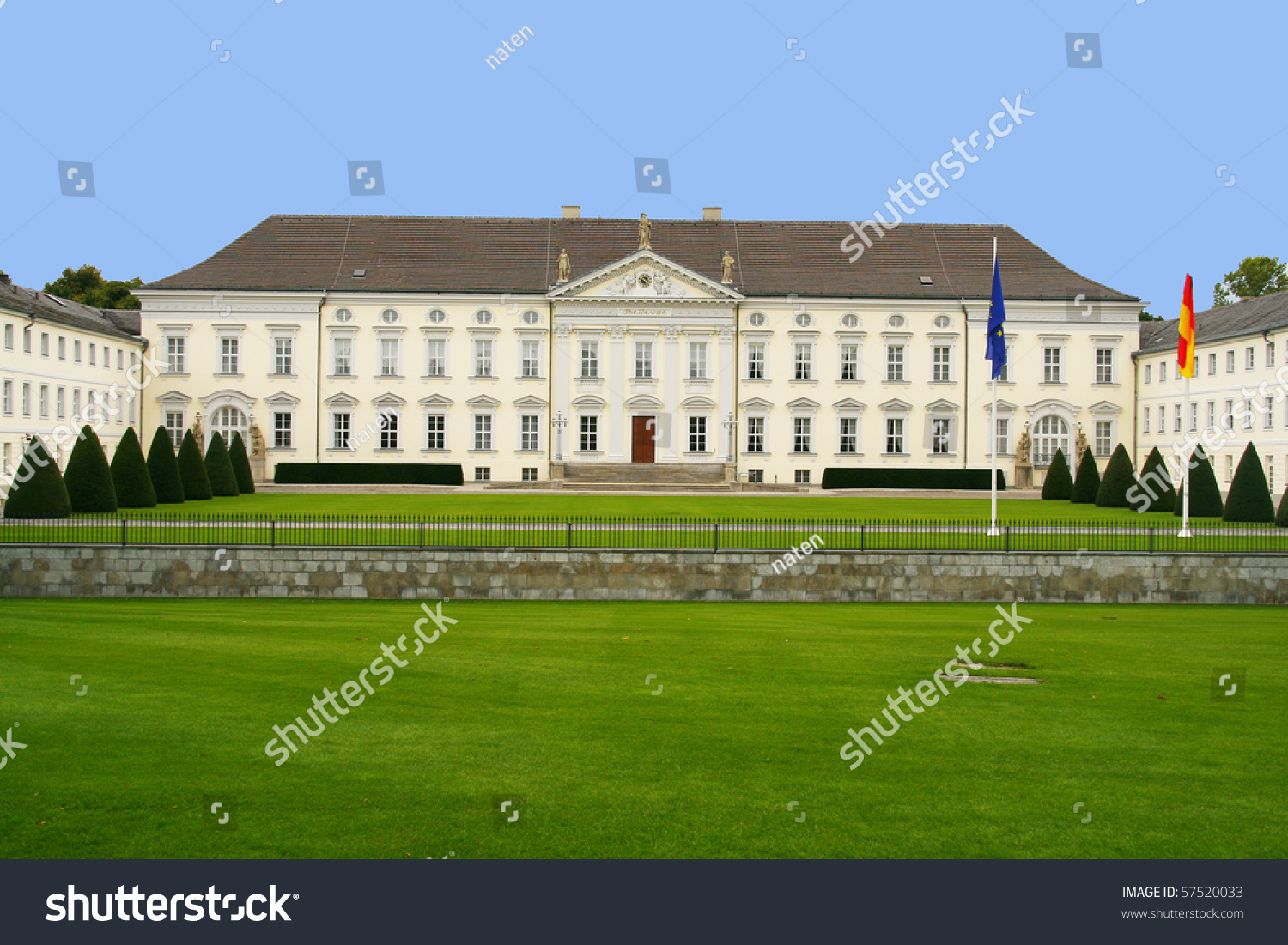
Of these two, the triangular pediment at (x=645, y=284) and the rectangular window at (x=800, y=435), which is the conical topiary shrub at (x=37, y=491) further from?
the rectangular window at (x=800, y=435)

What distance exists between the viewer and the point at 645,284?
53219 mm

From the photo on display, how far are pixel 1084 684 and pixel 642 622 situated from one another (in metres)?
7.32

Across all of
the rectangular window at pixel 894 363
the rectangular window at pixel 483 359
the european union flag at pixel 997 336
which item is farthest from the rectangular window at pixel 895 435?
the european union flag at pixel 997 336

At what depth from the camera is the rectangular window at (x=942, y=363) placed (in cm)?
5394

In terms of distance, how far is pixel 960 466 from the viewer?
53656 millimetres

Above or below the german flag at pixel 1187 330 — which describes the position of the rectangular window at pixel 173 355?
above

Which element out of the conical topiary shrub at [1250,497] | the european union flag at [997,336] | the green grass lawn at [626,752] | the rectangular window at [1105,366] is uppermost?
the rectangular window at [1105,366]

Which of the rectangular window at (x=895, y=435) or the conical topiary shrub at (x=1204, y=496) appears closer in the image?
the conical topiary shrub at (x=1204, y=496)

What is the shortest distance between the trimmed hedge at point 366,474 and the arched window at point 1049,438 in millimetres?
11266

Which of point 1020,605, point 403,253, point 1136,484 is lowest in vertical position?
point 1020,605

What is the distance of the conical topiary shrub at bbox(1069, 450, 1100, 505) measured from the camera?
135 feet
